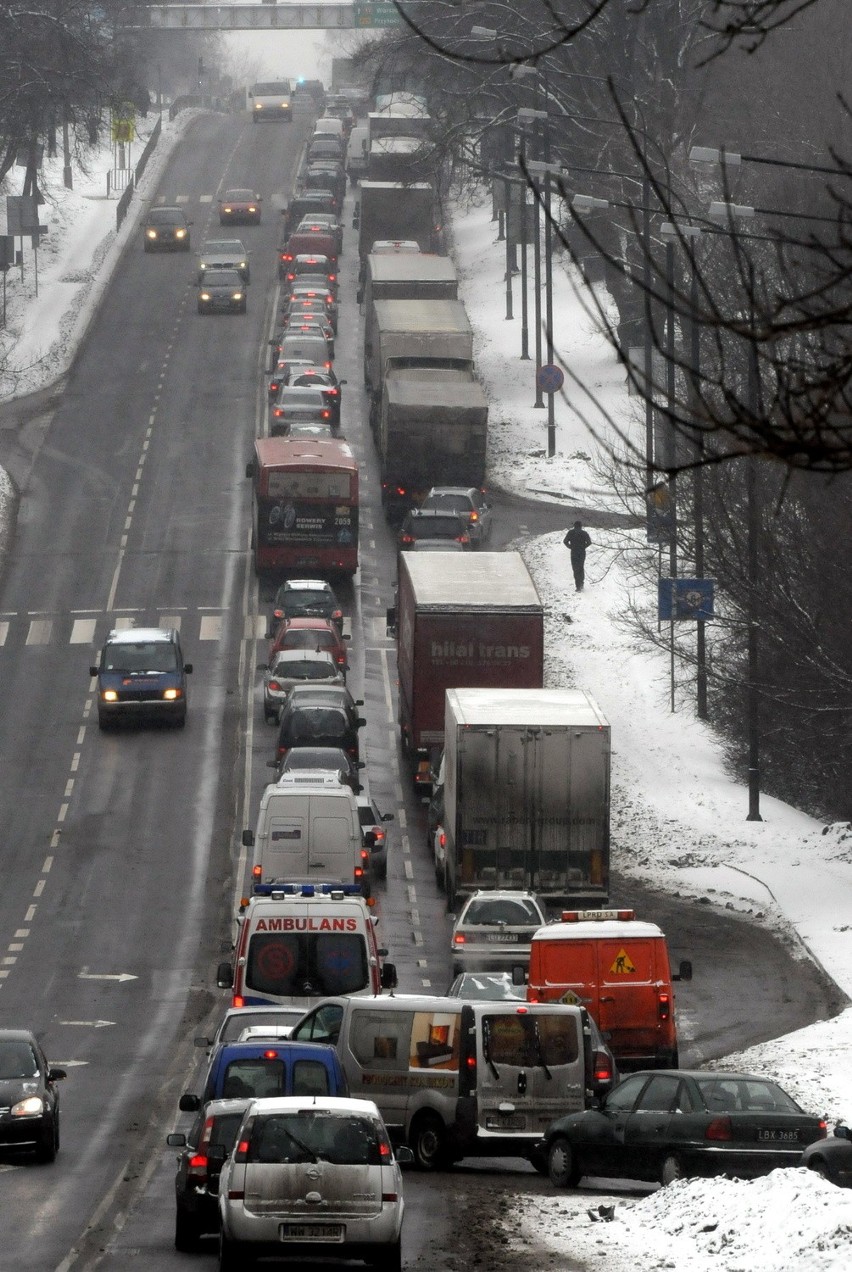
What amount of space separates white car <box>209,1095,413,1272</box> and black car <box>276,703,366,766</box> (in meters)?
25.4

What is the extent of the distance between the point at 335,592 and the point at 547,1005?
3268 cm

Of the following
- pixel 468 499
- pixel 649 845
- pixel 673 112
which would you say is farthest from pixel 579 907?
pixel 673 112

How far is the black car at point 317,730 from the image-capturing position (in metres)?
40.1

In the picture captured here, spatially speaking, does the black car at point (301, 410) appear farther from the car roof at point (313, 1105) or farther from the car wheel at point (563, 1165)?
the car roof at point (313, 1105)

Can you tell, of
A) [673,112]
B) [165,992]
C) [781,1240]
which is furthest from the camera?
[673,112]

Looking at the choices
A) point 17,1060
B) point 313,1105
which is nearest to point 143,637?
point 17,1060

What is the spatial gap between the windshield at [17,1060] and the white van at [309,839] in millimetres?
9363

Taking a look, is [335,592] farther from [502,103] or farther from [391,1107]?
[391,1107]

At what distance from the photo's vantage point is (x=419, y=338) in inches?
2370

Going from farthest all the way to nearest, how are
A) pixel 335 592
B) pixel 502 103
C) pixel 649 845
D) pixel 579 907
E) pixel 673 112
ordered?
pixel 502 103 < pixel 673 112 < pixel 335 592 < pixel 649 845 < pixel 579 907

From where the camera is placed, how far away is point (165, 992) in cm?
2980

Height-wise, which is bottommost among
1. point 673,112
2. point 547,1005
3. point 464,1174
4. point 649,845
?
point 649,845

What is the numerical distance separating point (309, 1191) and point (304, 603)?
34776mm

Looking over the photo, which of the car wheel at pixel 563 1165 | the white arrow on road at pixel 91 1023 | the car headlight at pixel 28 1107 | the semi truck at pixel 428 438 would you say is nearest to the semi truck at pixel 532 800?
the white arrow on road at pixel 91 1023
